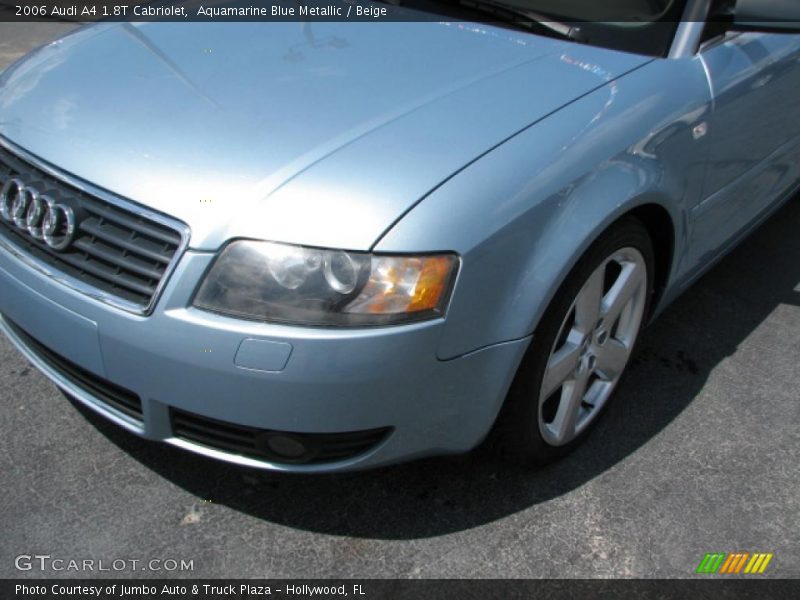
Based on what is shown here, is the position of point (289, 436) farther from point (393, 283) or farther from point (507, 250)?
point (507, 250)

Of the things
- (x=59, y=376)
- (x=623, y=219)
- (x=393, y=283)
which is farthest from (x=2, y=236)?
(x=623, y=219)

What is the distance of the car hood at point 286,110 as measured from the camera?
1.85m

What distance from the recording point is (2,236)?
2176mm

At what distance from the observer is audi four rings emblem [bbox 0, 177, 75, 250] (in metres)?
2.01

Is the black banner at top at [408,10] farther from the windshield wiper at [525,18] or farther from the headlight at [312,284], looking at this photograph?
the headlight at [312,284]

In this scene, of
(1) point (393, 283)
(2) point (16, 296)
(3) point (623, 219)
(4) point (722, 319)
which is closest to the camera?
(1) point (393, 283)

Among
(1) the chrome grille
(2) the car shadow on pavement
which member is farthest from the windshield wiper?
(1) the chrome grille

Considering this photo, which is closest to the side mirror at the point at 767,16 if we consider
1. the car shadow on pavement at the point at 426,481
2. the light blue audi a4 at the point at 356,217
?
the light blue audi a4 at the point at 356,217

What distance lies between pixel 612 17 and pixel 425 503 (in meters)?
1.53

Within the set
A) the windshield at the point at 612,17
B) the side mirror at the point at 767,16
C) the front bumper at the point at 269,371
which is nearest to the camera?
the front bumper at the point at 269,371

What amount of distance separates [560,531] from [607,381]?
20.7 inches

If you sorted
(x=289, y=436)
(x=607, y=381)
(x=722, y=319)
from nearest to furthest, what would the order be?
(x=289, y=436)
(x=607, y=381)
(x=722, y=319)
